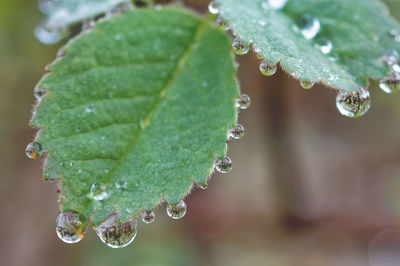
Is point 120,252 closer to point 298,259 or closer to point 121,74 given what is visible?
point 298,259

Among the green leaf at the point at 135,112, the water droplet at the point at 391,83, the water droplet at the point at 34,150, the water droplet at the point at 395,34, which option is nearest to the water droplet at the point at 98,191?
the green leaf at the point at 135,112

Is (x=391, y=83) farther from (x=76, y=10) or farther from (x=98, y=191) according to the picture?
(x=76, y=10)

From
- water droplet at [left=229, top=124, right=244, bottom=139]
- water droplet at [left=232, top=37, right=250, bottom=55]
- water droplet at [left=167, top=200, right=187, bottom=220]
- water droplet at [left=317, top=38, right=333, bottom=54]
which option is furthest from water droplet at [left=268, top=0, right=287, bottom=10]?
water droplet at [left=167, top=200, right=187, bottom=220]

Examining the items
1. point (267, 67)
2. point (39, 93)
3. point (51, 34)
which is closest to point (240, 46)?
point (267, 67)

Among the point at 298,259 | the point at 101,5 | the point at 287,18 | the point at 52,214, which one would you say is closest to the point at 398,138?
the point at 298,259

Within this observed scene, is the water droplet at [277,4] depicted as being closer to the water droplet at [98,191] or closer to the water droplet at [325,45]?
the water droplet at [325,45]

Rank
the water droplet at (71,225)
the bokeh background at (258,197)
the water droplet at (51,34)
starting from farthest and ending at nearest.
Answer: the bokeh background at (258,197) < the water droplet at (51,34) < the water droplet at (71,225)
